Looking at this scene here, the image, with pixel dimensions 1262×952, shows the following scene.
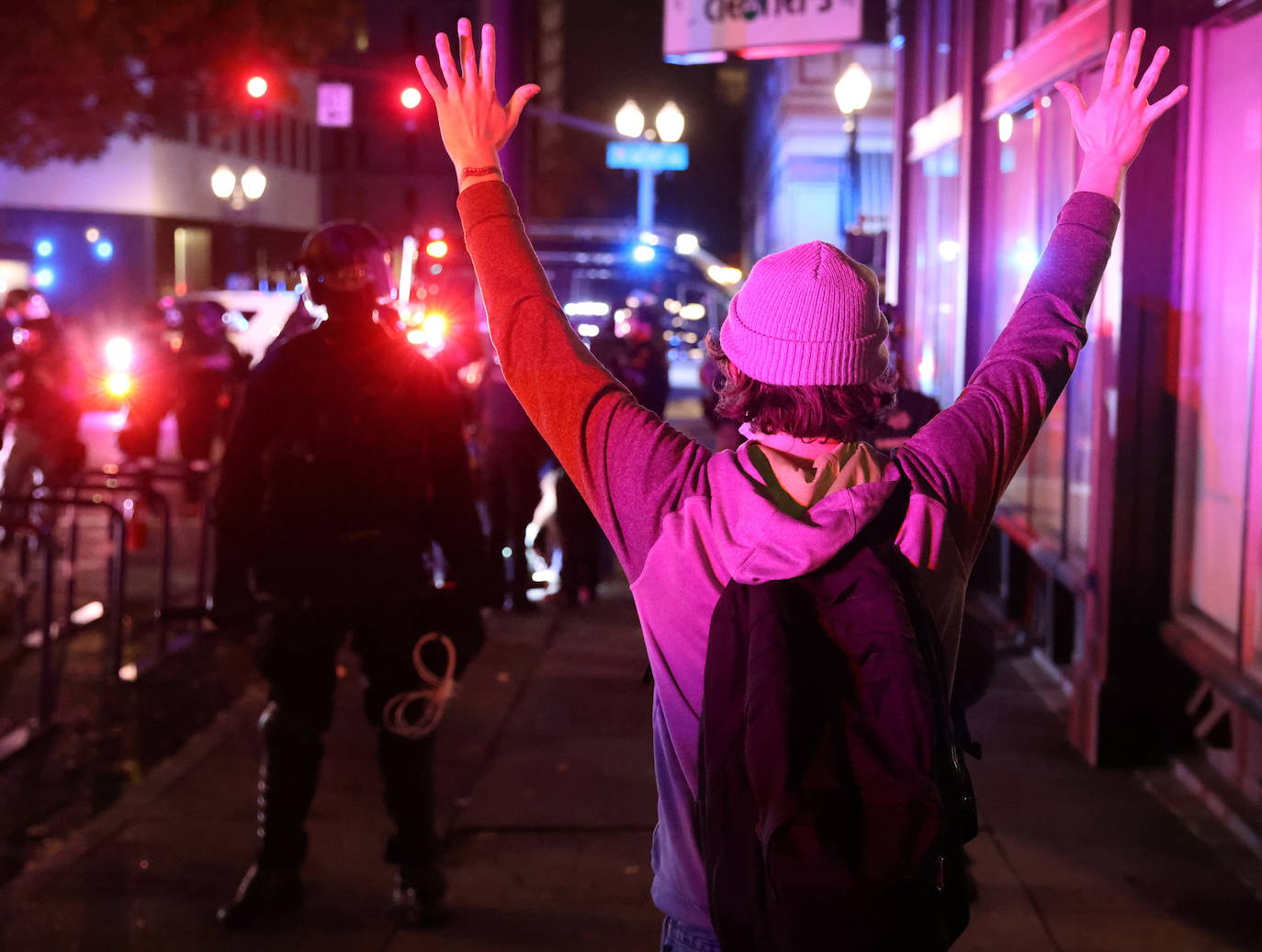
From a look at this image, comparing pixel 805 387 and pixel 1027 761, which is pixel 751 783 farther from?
pixel 1027 761

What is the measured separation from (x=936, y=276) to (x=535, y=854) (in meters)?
7.39

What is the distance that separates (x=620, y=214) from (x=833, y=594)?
64863mm

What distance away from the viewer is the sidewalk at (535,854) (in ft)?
14.7

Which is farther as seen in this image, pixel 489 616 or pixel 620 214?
pixel 620 214

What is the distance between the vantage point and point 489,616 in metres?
9.52

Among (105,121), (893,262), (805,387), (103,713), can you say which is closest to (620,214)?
(105,121)

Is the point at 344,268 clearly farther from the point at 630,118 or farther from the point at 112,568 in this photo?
the point at 630,118

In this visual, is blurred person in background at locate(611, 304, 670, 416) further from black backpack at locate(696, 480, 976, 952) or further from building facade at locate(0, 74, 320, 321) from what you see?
building facade at locate(0, 74, 320, 321)

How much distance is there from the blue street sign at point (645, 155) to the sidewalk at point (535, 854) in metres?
20.3

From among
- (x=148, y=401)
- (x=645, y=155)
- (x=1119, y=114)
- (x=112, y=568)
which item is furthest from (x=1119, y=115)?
(x=645, y=155)

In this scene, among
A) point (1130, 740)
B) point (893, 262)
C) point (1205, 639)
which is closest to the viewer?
point (1205, 639)

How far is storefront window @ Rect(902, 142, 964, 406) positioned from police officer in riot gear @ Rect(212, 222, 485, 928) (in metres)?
5.80

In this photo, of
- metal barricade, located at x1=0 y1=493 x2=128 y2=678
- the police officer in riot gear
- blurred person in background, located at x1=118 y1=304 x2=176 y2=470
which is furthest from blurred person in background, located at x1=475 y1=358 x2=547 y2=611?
the police officer in riot gear

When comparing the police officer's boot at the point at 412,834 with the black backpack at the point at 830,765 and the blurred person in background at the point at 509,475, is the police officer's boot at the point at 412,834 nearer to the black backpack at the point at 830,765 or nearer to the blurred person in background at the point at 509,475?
the black backpack at the point at 830,765
